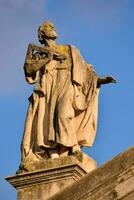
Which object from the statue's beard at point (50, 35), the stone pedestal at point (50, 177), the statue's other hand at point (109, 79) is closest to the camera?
the stone pedestal at point (50, 177)

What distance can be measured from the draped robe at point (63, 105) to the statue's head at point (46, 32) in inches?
10.8

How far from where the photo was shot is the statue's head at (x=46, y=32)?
541 inches

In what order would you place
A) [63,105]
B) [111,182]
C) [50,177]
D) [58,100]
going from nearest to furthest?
[111,182], [50,177], [63,105], [58,100]

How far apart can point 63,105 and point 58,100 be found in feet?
0.76

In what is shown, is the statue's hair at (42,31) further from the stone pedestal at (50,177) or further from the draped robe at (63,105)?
the stone pedestal at (50,177)

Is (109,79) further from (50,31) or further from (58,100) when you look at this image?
(50,31)

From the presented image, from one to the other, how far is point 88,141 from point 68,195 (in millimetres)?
3259

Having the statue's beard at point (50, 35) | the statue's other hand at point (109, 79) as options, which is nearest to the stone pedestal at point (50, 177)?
the statue's other hand at point (109, 79)

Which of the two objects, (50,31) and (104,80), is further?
(50,31)

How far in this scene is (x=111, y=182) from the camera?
9.12m

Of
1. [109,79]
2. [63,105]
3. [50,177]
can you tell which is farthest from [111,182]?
[109,79]

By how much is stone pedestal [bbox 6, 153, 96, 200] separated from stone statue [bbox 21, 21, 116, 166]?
0.25 metres

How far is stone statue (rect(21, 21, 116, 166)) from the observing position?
12734 mm

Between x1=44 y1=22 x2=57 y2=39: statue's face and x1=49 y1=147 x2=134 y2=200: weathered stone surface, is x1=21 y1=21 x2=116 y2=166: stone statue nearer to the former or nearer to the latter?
x1=44 y1=22 x2=57 y2=39: statue's face
